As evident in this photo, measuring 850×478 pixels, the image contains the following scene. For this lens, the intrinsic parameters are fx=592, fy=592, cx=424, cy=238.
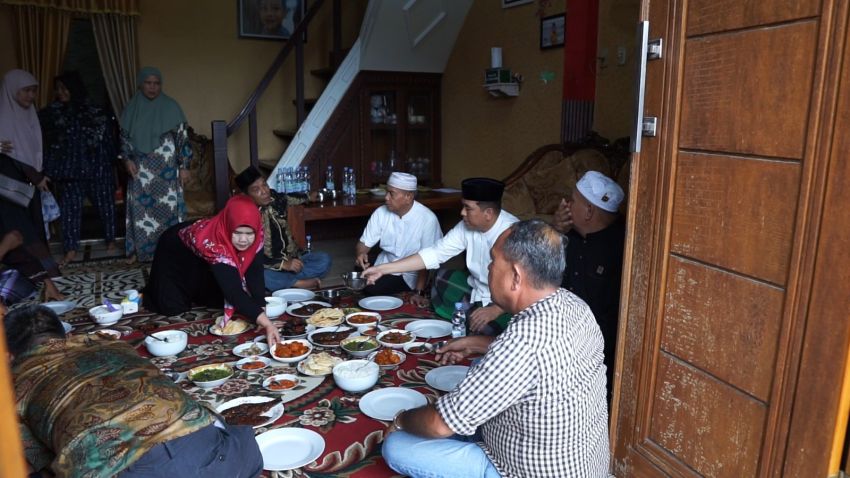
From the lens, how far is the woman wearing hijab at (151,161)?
4789mm

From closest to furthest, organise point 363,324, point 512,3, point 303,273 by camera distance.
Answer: point 363,324, point 303,273, point 512,3

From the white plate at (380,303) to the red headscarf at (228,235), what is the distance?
673 mm

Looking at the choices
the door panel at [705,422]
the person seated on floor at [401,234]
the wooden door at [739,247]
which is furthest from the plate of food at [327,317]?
the door panel at [705,422]

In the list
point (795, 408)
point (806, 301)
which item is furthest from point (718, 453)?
point (806, 301)

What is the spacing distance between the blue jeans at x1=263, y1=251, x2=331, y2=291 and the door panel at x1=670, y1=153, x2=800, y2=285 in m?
2.65

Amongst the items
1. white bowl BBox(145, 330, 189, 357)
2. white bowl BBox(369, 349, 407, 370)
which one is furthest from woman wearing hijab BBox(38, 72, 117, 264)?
white bowl BBox(369, 349, 407, 370)

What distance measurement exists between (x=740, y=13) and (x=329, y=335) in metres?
2.04

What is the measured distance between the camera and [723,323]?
165cm

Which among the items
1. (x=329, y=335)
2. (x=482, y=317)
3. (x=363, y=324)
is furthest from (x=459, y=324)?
(x=329, y=335)

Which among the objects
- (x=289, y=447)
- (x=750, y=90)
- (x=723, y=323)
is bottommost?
(x=289, y=447)

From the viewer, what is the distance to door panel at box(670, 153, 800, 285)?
1467 millimetres

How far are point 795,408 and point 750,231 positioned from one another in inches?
17.8

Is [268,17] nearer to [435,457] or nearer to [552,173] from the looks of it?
[552,173]

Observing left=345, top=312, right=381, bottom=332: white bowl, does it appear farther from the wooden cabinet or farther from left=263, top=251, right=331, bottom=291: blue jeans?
the wooden cabinet
